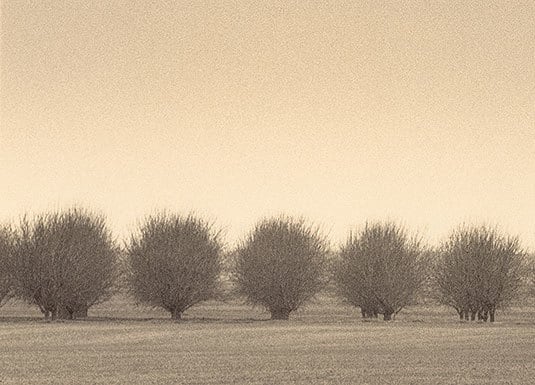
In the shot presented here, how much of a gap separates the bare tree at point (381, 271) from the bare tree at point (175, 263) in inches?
389

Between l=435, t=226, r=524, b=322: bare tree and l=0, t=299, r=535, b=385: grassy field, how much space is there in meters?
11.5

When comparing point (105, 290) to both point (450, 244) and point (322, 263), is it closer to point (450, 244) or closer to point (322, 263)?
point (322, 263)

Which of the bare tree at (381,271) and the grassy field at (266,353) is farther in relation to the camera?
the bare tree at (381,271)

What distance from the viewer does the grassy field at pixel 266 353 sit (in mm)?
28406

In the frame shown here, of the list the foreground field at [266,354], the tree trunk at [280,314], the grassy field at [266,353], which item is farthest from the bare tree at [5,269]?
the tree trunk at [280,314]

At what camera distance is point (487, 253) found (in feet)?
232

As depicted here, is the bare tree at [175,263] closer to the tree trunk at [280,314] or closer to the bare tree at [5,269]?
the tree trunk at [280,314]

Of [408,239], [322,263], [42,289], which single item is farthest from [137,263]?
[408,239]

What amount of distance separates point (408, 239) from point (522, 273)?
29.8 ft

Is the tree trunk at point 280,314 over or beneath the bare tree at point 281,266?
beneath

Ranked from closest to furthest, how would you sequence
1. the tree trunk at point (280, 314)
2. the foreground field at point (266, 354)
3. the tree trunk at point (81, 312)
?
the foreground field at point (266, 354) < the tree trunk at point (81, 312) < the tree trunk at point (280, 314)

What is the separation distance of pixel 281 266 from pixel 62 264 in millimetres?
15814

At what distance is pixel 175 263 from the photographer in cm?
6819

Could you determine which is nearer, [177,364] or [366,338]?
[177,364]
